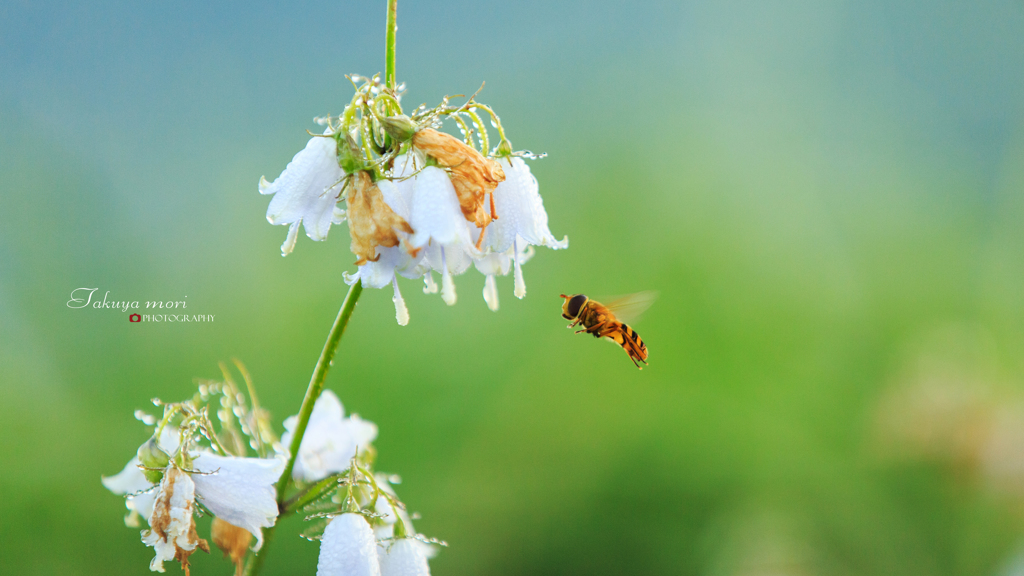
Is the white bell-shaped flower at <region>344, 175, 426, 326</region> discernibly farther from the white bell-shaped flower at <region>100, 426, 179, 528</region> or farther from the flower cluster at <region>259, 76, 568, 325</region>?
the white bell-shaped flower at <region>100, 426, 179, 528</region>

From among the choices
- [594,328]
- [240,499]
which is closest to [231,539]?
[240,499]

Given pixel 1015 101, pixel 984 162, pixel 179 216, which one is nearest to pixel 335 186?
pixel 179 216

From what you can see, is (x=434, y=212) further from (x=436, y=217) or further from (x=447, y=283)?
(x=447, y=283)

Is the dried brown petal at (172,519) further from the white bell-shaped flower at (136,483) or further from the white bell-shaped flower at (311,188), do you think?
the white bell-shaped flower at (311,188)

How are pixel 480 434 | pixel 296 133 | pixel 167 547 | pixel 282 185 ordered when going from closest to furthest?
pixel 167 547 < pixel 282 185 < pixel 480 434 < pixel 296 133

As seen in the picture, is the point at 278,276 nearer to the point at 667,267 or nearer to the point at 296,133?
the point at 296,133

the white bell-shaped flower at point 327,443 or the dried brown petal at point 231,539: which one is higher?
the white bell-shaped flower at point 327,443

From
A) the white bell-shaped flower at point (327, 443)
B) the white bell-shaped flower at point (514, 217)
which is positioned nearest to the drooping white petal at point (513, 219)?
the white bell-shaped flower at point (514, 217)
